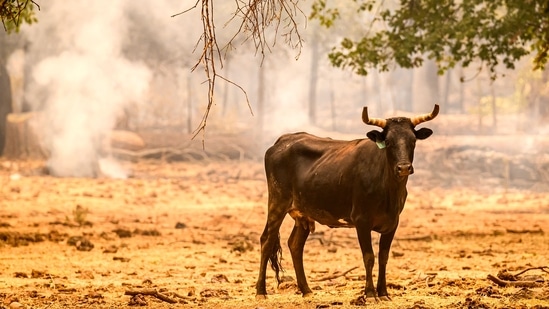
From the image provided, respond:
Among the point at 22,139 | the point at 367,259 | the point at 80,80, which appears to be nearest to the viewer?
the point at 367,259

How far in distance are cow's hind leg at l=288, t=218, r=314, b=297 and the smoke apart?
22456mm

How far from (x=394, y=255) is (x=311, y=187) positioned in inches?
192

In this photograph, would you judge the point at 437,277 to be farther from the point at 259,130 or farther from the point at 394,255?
the point at 259,130

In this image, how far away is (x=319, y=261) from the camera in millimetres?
13555

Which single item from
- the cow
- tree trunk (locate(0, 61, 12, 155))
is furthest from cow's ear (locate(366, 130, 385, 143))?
tree trunk (locate(0, 61, 12, 155))

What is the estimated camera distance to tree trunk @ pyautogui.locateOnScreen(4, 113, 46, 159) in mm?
35875

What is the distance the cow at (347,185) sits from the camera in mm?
8719

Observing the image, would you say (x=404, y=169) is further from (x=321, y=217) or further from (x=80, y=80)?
(x=80, y=80)

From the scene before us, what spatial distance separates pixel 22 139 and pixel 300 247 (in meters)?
28.1

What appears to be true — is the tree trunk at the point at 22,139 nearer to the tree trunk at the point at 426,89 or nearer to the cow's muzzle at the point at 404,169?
the tree trunk at the point at 426,89

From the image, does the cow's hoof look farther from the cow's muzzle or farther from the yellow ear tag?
the yellow ear tag

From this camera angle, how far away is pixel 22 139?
3619 cm

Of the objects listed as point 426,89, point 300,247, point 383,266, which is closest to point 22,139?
point 426,89

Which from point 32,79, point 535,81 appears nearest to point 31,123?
point 32,79
